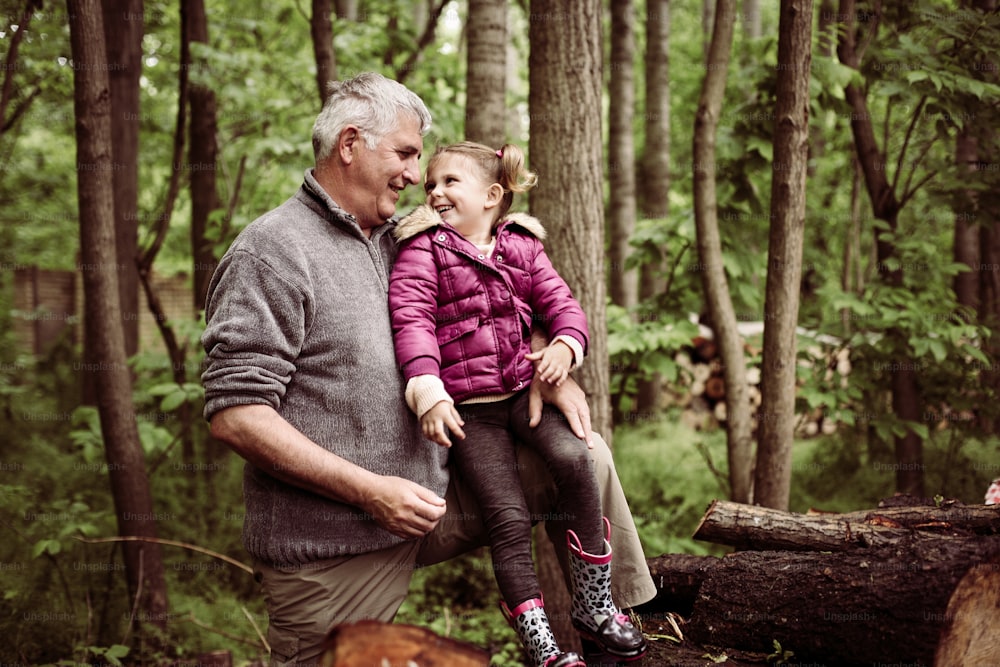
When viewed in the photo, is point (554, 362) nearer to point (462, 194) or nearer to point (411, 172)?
point (462, 194)

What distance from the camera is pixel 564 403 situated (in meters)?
2.48

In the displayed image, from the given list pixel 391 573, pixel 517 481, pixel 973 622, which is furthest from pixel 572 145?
pixel 973 622

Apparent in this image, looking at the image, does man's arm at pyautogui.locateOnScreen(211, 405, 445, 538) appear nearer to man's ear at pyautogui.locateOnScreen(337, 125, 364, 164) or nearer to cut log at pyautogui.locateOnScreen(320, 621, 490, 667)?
cut log at pyautogui.locateOnScreen(320, 621, 490, 667)

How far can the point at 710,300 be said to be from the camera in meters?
4.52

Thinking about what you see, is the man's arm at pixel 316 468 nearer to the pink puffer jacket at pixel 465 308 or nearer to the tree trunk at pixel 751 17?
the pink puffer jacket at pixel 465 308

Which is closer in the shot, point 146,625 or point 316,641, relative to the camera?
point 316,641

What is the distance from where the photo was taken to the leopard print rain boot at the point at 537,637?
2174 mm

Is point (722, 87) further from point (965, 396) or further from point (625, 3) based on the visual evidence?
point (625, 3)

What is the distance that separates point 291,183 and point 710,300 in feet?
10.3

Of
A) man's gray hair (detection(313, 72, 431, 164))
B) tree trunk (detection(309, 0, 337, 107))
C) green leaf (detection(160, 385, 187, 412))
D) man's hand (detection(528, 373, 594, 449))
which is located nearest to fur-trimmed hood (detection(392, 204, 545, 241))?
man's gray hair (detection(313, 72, 431, 164))

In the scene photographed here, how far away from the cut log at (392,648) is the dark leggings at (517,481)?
784 millimetres

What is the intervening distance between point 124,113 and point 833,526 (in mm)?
5447

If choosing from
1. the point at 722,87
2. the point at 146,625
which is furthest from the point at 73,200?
the point at 722,87

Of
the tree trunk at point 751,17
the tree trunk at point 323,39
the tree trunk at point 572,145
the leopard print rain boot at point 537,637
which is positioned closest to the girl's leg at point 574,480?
the leopard print rain boot at point 537,637
